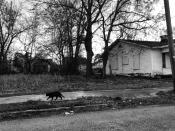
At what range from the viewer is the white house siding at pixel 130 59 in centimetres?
2697

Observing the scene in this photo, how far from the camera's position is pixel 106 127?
20.5ft

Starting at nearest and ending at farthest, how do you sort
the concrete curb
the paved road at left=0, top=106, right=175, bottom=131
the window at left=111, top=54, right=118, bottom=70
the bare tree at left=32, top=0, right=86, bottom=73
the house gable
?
the paved road at left=0, top=106, right=175, bottom=131 < the concrete curb < the bare tree at left=32, top=0, right=86, bottom=73 < the house gable < the window at left=111, top=54, right=118, bottom=70

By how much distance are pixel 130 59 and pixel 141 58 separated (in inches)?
83.7

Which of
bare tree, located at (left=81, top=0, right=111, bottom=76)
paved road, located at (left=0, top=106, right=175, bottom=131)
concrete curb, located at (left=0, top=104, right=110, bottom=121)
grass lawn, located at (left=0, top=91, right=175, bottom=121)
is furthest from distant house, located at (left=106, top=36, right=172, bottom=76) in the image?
paved road, located at (left=0, top=106, right=175, bottom=131)

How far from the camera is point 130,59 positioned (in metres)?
29.8

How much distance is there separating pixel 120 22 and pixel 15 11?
25.9 meters

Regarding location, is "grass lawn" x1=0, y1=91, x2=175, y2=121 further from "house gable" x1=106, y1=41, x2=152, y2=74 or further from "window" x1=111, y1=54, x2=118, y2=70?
"window" x1=111, y1=54, x2=118, y2=70

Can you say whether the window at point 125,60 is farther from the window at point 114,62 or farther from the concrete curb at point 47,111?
the concrete curb at point 47,111

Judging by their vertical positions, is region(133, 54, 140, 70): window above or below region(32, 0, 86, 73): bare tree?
below

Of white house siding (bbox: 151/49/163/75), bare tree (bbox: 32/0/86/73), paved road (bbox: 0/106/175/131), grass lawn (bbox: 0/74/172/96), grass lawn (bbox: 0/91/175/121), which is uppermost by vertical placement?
bare tree (bbox: 32/0/86/73)

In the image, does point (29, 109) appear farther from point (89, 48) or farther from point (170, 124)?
point (89, 48)

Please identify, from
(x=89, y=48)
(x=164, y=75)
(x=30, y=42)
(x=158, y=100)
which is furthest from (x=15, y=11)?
(x=158, y=100)

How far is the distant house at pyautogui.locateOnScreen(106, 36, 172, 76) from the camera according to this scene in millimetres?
26516

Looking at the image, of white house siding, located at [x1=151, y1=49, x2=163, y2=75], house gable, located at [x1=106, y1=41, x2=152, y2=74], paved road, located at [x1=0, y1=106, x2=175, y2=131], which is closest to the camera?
paved road, located at [x1=0, y1=106, x2=175, y2=131]
